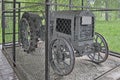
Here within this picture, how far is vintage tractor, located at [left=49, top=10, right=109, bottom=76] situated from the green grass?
5.94 feet

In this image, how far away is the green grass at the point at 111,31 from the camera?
5.80 meters

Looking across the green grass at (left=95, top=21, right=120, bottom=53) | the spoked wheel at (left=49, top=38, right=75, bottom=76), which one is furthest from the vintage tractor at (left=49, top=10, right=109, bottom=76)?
the green grass at (left=95, top=21, right=120, bottom=53)

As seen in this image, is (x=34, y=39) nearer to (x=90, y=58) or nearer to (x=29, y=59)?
(x=29, y=59)

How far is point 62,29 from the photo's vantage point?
12.4 ft

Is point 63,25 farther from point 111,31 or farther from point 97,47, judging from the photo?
point 111,31

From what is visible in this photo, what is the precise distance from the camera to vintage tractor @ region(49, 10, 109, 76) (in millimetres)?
3314

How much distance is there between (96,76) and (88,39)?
72cm

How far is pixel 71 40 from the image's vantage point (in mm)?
3576

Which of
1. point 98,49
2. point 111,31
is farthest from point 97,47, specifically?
point 111,31

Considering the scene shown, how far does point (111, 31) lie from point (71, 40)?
3514 mm

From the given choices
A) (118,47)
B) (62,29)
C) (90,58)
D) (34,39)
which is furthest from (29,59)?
(118,47)

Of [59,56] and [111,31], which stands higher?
[111,31]

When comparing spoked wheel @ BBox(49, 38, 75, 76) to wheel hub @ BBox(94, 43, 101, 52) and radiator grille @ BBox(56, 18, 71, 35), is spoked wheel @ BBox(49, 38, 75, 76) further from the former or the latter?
wheel hub @ BBox(94, 43, 101, 52)

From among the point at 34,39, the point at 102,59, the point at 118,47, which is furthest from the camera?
the point at 118,47
